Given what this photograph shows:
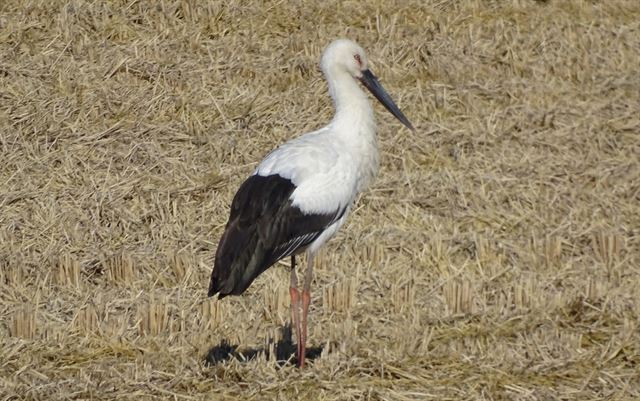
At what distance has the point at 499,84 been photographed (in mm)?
12156

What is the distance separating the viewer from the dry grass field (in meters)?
7.18

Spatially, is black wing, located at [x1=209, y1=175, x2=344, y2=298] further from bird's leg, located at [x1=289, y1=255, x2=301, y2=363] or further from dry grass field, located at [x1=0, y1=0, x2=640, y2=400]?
dry grass field, located at [x1=0, y1=0, x2=640, y2=400]

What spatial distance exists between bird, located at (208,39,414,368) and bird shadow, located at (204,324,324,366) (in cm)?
14

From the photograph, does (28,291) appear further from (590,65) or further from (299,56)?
(590,65)

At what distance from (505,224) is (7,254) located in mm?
3681

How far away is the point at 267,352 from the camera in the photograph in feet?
25.5

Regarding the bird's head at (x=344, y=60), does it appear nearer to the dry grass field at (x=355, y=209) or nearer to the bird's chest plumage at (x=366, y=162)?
the bird's chest plumage at (x=366, y=162)

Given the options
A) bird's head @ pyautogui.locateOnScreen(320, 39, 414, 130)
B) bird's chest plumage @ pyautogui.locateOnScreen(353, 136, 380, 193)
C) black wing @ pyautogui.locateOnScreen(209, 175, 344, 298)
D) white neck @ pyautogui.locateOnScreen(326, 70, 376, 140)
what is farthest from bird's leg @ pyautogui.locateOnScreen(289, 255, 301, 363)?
bird's head @ pyautogui.locateOnScreen(320, 39, 414, 130)

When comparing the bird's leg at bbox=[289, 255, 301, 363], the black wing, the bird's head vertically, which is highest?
the bird's head

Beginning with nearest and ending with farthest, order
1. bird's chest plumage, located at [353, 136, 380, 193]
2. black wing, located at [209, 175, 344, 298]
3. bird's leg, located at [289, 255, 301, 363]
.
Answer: black wing, located at [209, 175, 344, 298]
bird's leg, located at [289, 255, 301, 363]
bird's chest plumage, located at [353, 136, 380, 193]

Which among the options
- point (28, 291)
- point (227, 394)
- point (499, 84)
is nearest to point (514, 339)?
point (227, 394)

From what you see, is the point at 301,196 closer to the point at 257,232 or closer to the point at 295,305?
the point at 257,232

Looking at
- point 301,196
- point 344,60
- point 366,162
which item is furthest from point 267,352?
point 344,60

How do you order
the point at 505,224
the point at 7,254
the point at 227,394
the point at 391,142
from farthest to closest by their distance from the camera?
the point at 391,142 → the point at 505,224 → the point at 7,254 → the point at 227,394
